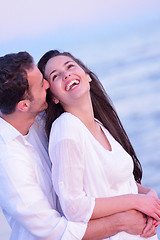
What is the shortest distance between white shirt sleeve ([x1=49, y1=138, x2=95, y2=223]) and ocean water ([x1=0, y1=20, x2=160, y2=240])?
5.99 feet

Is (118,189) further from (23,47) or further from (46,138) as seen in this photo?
(23,47)

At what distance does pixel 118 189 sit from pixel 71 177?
0.29 meters

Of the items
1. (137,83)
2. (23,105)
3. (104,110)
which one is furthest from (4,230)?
(137,83)

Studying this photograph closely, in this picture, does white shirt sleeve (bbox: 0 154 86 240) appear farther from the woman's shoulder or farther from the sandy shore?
the sandy shore

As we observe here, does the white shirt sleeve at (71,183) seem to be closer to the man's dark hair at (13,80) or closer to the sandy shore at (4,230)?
the man's dark hair at (13,80)

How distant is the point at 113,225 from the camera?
230cm

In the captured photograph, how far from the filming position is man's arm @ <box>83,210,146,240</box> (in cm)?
228

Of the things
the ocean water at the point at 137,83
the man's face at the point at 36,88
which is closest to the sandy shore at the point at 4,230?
the ocean water at the point at 137,83

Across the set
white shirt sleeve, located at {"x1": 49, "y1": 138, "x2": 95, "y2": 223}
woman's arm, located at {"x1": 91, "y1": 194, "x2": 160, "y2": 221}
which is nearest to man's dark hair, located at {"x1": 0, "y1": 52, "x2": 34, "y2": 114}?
white shirt sleeve, located at {"x1": 49, "y1": 138, "x2": 95, "y2": 223}

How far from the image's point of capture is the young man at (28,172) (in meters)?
2.25

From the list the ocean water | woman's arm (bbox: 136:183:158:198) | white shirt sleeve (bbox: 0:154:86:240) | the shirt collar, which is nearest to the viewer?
white shirt sleeve (bbox: 0:154:86:240)

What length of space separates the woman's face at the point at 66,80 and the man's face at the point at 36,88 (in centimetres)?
5

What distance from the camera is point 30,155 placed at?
2414mm

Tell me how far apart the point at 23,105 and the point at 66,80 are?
0.24 meters
